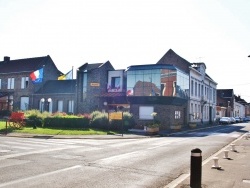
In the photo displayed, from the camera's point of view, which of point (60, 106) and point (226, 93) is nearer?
point (60, 106)

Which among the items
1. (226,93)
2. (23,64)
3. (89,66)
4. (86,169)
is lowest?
(86,169)

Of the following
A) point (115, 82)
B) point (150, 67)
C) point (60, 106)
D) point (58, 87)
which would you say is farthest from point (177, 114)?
point (58, 87)

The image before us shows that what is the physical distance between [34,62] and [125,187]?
47.5 meters

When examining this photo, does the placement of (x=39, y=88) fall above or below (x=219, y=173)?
above

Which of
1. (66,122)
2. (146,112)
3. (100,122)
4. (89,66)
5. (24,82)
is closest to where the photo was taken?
(66,122)

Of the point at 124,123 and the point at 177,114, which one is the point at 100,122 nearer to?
the point at 124,123

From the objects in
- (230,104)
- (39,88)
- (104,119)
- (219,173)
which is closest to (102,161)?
(219,173)

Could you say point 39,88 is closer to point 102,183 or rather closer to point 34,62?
point 34,62

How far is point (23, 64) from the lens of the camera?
173ft

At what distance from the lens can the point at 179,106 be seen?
3716 centimetres

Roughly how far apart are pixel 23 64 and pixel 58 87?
9.46m

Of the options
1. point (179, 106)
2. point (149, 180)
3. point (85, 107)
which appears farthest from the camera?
point (85, 107)

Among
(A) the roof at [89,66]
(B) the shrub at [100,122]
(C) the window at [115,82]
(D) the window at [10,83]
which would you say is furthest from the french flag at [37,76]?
(B) the shrub at [100,122]

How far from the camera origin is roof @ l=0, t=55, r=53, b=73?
165ft
